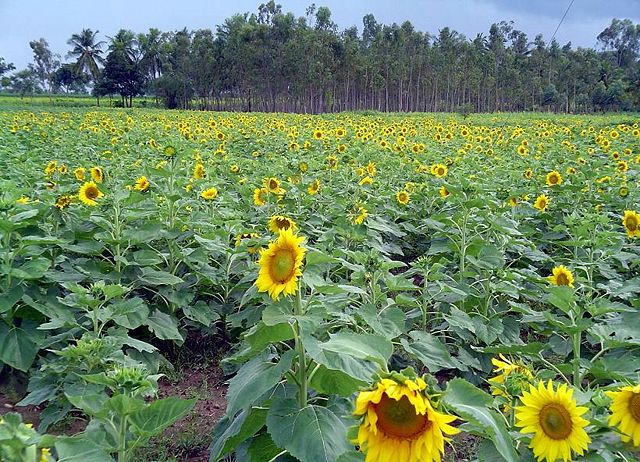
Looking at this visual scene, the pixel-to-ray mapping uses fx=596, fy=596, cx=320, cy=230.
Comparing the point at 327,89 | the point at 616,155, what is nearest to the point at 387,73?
the point at 327,89

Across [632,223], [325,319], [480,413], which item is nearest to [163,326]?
[325,319]

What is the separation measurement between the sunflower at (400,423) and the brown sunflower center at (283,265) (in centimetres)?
70

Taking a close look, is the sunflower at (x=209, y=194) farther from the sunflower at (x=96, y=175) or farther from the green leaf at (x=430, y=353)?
the green leaf at (x=430, y=353)

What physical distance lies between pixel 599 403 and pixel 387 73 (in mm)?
63942

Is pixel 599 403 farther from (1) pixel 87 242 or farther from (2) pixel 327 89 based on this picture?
(2) pixel 327 89

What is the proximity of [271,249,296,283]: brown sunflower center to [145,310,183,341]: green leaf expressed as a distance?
4.83ft

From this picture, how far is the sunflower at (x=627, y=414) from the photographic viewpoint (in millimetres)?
1314

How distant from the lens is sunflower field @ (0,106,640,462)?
139cm

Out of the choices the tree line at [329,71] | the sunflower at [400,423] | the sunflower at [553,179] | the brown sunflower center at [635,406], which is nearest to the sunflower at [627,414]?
the brown sunflower center at [635,406]

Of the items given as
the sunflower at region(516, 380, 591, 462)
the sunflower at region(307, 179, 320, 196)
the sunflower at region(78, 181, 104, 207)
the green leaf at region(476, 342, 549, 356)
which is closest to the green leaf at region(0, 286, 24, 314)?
the sunflower at region(78, 181, 104, 207)

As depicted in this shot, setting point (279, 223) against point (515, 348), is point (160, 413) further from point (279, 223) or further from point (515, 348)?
point (515, 348)

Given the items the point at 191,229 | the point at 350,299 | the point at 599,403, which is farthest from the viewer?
the point at 191,229

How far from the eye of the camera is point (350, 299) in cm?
235

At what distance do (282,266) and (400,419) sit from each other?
78 cm
